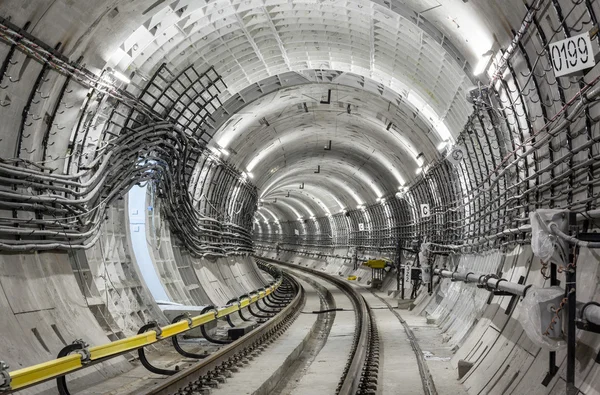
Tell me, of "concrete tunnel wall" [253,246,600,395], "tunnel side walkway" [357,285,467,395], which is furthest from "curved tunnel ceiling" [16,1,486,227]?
"tunnel side walkway" [357,285,467,395]

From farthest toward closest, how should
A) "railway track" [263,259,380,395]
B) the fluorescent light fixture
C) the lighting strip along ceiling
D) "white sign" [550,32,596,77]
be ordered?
the lighting strip along ceiling → the fluorescent light fixture → "railway track" [263,259,380,395] → "white sign" [550,32,596,77]

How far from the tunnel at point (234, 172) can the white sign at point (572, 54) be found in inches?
0.6

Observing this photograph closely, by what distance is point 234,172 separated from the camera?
66.7 ft

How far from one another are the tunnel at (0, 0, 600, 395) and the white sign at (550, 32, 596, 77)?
0.02 metres

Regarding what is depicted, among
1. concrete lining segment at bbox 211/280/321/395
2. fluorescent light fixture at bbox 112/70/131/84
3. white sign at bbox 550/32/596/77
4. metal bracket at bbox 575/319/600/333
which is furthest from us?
fluorescent light fixture at bbox 112/70/131/84

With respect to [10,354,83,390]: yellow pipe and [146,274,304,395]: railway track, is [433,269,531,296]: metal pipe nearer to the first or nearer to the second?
[146,274,304,395]: railway track

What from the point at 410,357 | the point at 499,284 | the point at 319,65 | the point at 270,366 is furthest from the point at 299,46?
the point at 499,284

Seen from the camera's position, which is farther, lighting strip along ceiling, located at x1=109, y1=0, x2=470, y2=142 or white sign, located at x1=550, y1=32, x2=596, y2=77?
lighting strip along ceiling, located at x1=109, y1=0, x2=470, y2=142

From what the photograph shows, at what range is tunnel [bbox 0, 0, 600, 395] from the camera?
635cm

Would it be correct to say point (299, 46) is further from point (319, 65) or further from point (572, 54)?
point (572, 54)

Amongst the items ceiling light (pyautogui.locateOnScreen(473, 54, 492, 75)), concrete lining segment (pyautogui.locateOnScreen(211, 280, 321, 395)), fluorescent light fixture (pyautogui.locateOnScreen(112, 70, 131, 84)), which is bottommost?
concrete lining segment (pyautogui.locateOnScreen(211, 280, 321, 395))

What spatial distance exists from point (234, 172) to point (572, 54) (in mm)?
15432

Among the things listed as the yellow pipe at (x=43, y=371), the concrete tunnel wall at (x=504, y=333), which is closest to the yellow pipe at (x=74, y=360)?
the yellow pipe at (x=43, y=371)

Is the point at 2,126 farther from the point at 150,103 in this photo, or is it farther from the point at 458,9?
the point at 458,9
